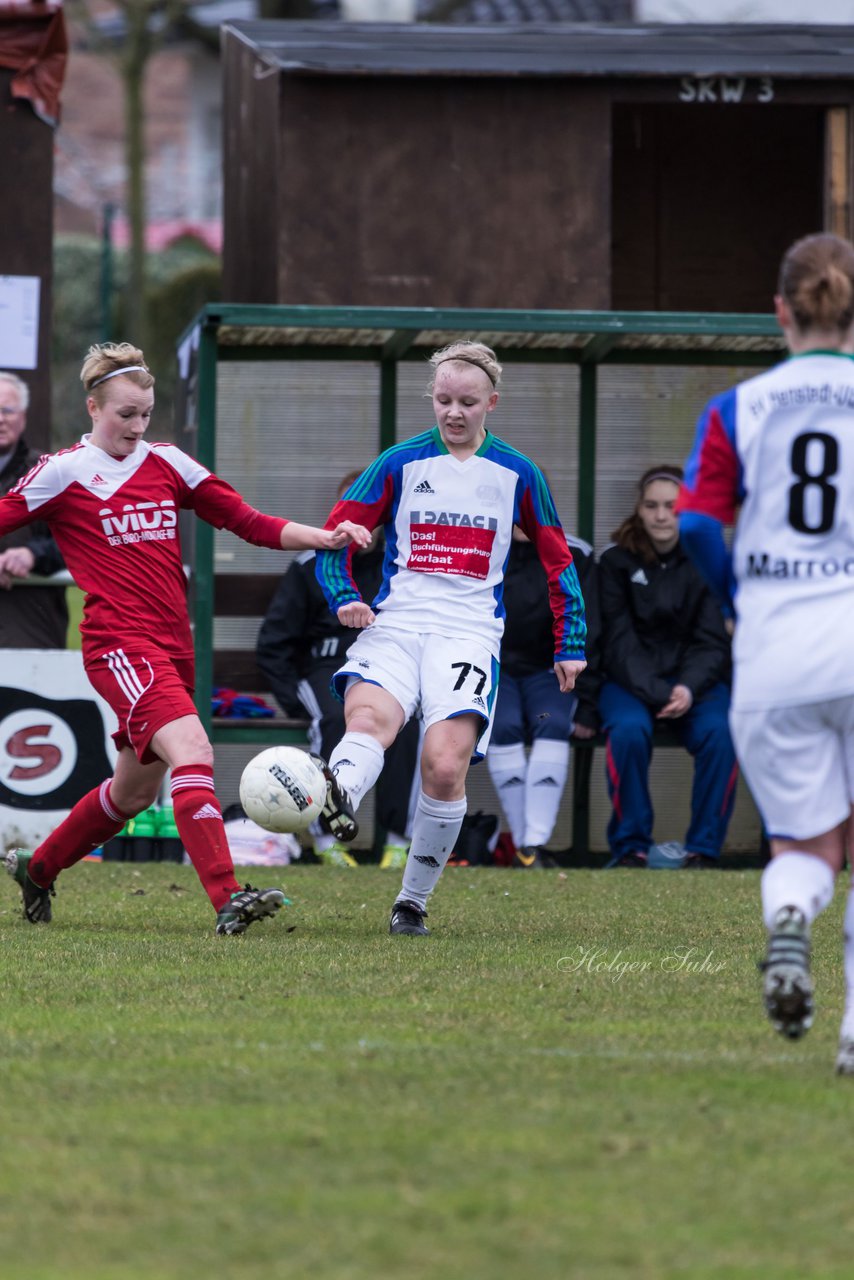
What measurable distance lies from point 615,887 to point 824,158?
5.85 meters

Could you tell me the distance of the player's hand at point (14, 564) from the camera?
1004 centimetres

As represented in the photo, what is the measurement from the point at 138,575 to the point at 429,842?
1315 mm

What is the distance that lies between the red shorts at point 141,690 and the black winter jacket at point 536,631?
3617 mm

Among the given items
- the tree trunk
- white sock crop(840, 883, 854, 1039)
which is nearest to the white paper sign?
white sock crop(840, 883, 854, 1039)

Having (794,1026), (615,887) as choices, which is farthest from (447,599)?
(794,1026)

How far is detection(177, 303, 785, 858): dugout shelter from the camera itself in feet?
35.0

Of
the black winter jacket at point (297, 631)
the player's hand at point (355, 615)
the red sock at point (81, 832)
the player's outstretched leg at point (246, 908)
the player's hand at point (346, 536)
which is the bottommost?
the player's outstretched leg at point (246, 908)

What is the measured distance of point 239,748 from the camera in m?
10.7

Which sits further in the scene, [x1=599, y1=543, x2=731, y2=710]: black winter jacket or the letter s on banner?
[x1=599, y1=543, x2=731, y2=710]: black winter jacket

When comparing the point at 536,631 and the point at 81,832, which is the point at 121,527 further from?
the point at 536,631

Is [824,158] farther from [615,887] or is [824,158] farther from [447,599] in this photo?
[447,599]

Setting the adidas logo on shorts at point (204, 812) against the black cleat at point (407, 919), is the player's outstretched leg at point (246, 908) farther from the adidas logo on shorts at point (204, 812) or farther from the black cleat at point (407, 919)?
the black cleat at point (407, 919)

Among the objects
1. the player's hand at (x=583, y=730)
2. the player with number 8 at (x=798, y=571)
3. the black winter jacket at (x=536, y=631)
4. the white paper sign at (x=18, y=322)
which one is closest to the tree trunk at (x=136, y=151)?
the white paper sign at (x=18, y=322)

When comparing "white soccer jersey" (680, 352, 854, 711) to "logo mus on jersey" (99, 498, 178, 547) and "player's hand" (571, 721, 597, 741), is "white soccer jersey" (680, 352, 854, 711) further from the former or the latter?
"player's hand" (571, 721, 597, 741)
